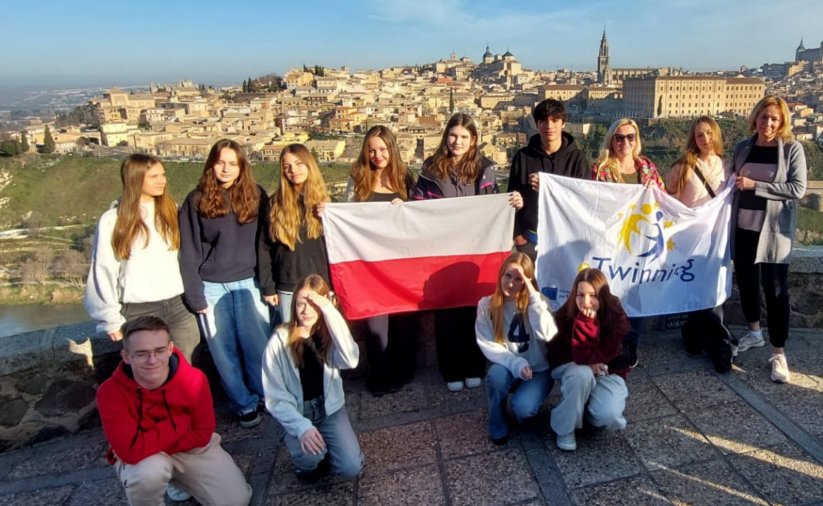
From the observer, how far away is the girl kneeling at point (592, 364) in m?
2.67

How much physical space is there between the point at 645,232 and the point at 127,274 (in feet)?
9.72

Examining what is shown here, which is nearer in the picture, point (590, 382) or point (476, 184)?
point (590, 382)

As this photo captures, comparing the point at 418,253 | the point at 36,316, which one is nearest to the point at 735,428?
the point at 418,253

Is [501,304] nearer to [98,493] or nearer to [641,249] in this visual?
[641,249]

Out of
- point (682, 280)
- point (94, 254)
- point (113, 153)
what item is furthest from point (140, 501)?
point (113, 153)

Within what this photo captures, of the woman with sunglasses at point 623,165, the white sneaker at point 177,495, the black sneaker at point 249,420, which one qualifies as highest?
the woman with sunglasses at point 623,165

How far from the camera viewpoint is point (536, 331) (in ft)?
9.12

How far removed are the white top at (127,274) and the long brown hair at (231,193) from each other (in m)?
0.27

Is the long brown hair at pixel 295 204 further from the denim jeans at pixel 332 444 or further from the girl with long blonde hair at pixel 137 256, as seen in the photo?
the denim jeans at pixel 332 444

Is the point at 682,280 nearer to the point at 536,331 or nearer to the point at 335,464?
the point at 536,331

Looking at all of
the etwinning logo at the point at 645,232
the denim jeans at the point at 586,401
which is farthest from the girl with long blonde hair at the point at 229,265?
the etwinning logo at the point at 645,232

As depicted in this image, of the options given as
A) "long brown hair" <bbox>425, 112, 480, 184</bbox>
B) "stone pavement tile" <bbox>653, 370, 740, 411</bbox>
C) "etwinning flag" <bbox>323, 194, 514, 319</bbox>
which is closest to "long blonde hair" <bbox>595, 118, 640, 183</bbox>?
"etwinning flag" <bbox>323, 194, 514, 319</bbox>

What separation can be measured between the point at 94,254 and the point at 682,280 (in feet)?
11.0

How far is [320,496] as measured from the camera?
8.29ft
